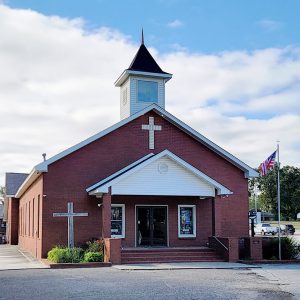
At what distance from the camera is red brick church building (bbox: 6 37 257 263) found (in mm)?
24234

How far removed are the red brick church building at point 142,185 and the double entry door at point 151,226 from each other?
51mm

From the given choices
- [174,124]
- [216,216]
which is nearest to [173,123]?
[174,124]

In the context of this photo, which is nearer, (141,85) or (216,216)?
(216,216)

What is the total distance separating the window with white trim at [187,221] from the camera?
27250 mm

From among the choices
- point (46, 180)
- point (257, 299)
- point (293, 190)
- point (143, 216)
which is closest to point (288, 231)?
point (293, 190)

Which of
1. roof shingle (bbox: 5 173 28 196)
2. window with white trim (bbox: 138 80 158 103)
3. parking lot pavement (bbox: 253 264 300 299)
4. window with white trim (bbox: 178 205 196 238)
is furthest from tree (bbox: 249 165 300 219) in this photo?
parking lot pavement (bbox: 253 264 300 299)

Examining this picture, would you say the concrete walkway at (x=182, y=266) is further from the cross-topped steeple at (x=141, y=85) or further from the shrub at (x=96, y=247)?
the cross-topped steeple at (x=141, y=85)

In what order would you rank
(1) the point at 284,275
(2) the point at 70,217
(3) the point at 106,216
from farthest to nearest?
(2) the point at 70,217
(3) the point at 106,216
(1) the point at 284,275

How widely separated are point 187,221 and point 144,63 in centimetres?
953

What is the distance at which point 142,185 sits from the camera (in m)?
23.9

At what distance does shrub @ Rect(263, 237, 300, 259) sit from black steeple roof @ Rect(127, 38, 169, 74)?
11527 millimetres

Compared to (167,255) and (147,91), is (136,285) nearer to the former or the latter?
(167,255)

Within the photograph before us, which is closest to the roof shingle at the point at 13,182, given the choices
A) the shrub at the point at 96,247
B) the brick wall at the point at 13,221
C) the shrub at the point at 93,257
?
the brick wall at the point at 13,221

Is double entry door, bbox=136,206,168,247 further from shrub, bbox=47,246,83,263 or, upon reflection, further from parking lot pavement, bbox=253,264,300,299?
parking lot pavement, bbox=253,264,300,299
